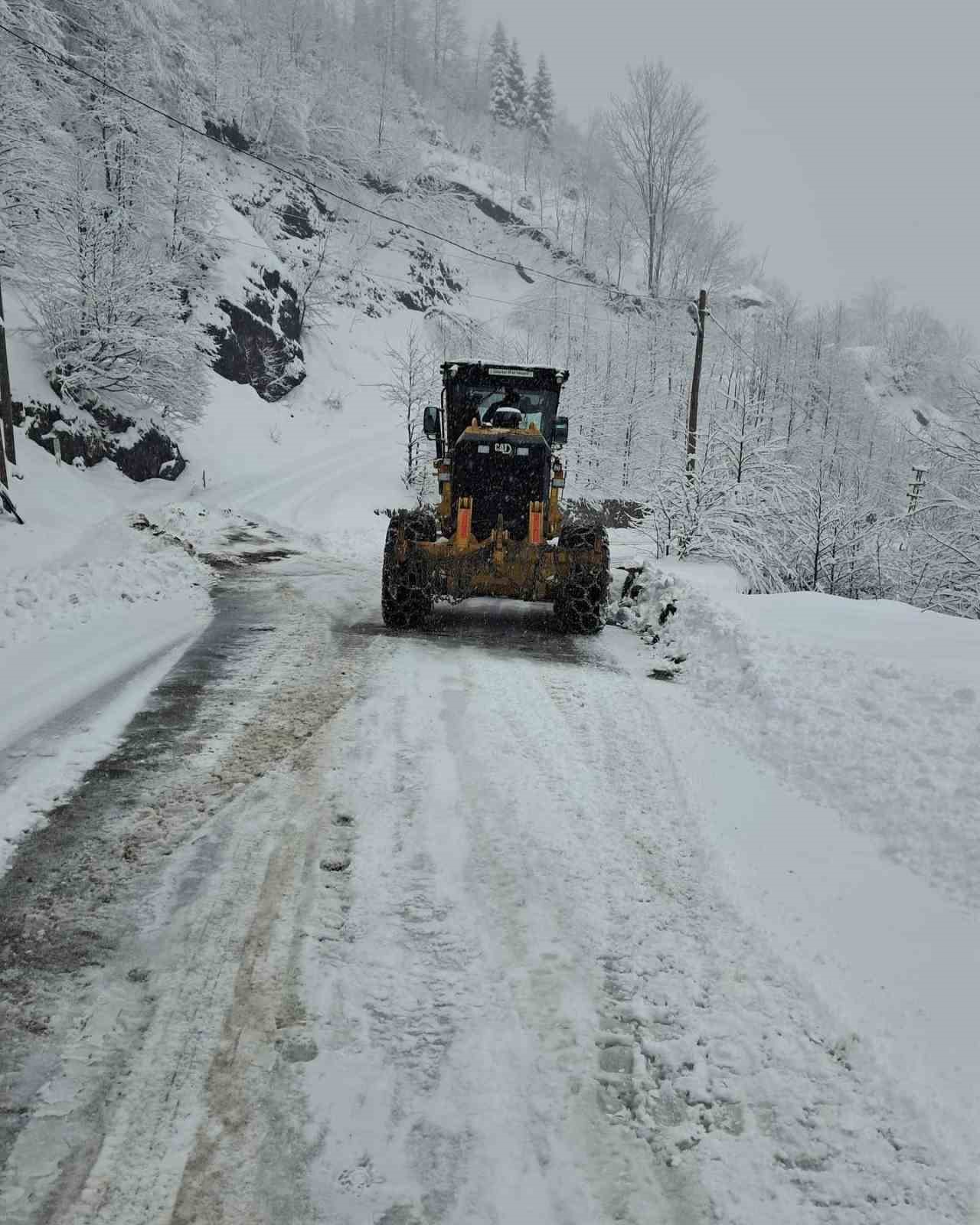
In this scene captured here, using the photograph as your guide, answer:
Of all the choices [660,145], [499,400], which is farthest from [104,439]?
[660,145]

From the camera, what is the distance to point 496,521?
832 centimetres

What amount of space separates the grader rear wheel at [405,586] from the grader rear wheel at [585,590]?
1.43 metres

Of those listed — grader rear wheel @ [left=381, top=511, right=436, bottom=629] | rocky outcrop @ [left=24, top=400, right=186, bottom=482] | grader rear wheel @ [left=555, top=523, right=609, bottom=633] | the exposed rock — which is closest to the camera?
grader rear wheel @ [left=381, top=511, right=436, bottom=629]

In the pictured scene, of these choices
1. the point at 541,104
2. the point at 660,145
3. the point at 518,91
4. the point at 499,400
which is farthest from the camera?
the point at 541,104

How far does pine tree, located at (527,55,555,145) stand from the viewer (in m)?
79.9

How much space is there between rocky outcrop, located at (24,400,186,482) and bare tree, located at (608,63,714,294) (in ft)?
112

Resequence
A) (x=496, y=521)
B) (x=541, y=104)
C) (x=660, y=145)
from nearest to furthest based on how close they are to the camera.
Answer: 1. (x=496, y=521)
2. (x=660, y=145)
3. (x=541, y=104)

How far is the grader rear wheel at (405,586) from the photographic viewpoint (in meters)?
7.65

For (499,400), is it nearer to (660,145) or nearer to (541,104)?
(660,145)

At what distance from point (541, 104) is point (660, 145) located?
45258mm

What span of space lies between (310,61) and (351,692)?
6697cm

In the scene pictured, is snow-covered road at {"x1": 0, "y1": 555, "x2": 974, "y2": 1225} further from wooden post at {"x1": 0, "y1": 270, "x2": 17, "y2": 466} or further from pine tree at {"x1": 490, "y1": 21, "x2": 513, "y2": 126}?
pine tree at {"x1": 490, "y1": 21, "x2": 513, "y2": 126}

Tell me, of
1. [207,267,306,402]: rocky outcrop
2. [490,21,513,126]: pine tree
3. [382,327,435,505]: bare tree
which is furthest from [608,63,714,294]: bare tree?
[490,21,513,126]: pine tree

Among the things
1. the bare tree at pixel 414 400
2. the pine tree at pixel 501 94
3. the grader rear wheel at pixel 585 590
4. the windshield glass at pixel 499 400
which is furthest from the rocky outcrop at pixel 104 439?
the pine tree at pixel 501 94
